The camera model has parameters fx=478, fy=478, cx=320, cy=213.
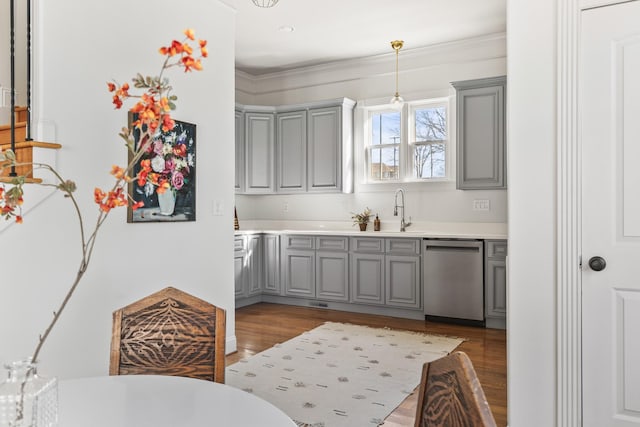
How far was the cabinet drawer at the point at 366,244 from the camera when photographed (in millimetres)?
5145

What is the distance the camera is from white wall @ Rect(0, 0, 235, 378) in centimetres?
251

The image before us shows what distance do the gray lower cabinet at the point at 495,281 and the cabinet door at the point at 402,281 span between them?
0.69 m

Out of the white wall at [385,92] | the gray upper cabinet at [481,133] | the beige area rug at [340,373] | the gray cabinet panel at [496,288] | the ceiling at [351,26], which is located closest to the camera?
the beige area rug at [340,373]

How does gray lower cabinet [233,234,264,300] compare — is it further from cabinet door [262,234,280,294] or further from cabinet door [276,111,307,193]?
cabinet door [276,111,307,193]

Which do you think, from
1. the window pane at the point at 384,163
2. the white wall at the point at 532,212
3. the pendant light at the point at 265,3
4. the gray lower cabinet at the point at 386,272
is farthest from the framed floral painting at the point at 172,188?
the window pane at the point at 384,163

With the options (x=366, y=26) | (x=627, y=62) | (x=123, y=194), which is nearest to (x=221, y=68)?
(x=366, y=26)

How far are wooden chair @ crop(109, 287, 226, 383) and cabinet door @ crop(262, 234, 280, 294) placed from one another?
4096 millimetres

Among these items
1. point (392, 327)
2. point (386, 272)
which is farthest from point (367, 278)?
point (392, 327)

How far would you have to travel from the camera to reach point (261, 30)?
4992 mm

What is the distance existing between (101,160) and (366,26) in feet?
10.3

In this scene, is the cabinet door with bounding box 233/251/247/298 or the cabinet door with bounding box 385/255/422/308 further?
the cabinet door with bounding box 233/251/247/298

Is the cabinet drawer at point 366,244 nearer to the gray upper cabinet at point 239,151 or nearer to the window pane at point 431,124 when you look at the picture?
the window pane at point 431,124

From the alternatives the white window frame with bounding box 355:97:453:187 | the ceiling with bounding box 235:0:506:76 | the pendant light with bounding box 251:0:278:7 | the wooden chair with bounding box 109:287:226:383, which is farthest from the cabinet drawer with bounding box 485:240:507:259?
the wooden chair with bounding box 109:287:226:383

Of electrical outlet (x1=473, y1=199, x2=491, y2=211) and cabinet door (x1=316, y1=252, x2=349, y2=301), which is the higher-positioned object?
electrical outlet (x1=473, y1=199, x2=491, y2=211)
